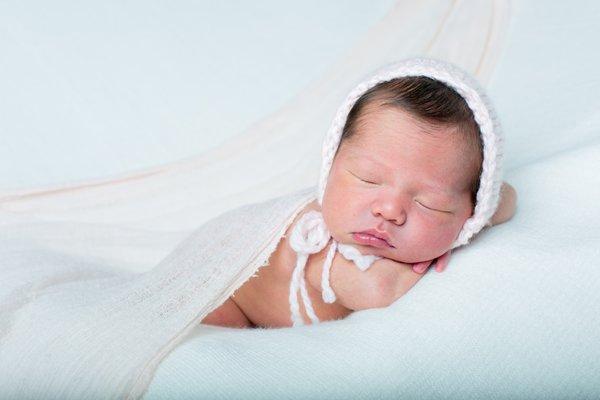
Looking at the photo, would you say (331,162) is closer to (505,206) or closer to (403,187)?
(403,187)

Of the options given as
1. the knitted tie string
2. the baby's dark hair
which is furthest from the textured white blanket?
the baby's dark hair

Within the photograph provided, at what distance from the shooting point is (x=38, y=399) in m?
1.30

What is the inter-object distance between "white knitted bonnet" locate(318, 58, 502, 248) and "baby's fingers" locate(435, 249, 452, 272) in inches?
0.9

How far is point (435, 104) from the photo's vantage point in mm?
1376

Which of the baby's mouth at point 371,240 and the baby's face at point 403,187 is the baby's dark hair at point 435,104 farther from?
the baby's mouth at point 371,240

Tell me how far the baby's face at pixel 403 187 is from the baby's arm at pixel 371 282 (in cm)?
4

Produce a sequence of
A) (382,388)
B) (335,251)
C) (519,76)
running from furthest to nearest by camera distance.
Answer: (519,76)
(335,251)
(382,388)

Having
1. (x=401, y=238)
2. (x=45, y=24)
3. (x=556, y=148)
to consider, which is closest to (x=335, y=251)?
(x=401, y=238)

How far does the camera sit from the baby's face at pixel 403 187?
1366 mm

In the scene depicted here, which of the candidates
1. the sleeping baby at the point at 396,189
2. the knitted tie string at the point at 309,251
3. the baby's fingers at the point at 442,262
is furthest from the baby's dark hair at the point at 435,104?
the knitted tie string at the point at 309,251

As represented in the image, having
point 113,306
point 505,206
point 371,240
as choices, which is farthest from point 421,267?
point 113,306

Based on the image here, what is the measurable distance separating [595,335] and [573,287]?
91mm

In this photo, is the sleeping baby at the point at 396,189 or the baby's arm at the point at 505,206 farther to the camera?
the baby's arm at the point at 505,206

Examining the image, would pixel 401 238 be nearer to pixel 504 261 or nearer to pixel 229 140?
pixel 504 261
